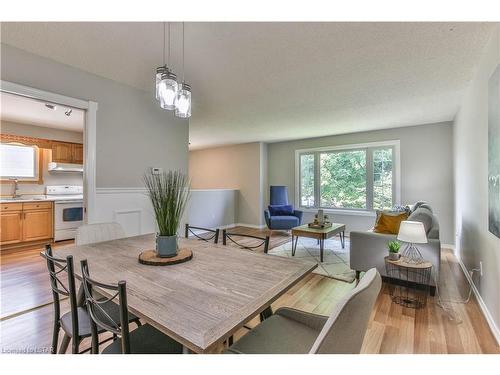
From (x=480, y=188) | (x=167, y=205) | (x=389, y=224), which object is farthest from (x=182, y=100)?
(x=480, y=188)

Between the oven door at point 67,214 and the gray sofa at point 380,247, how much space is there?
502 centimetres

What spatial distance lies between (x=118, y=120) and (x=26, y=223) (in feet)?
9.89

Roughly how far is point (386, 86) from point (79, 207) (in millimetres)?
5641

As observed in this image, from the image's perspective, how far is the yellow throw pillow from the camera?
2861mm

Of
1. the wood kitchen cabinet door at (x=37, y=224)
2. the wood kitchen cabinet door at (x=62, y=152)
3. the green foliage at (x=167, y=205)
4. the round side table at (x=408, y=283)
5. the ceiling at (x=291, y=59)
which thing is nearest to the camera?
the green foliage at (x=167, y=205)

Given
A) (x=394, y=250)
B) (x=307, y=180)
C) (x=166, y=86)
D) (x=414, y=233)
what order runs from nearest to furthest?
(x=166, y=86) → (x=414, y=233) → (x=394, y=250) → (x=307, y=180)

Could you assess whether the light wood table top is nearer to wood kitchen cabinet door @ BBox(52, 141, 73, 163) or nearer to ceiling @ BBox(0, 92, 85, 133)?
ceiling @ BBox(0, 92, 85, 133)

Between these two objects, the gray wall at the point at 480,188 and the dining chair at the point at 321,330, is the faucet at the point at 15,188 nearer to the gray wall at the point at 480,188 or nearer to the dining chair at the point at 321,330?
the dining chair at the point at 321,330

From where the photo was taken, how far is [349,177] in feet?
17.9

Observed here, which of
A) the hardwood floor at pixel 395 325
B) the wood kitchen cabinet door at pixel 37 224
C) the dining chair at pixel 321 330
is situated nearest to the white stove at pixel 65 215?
the wood kitchen cabinet door at pixel 37 224

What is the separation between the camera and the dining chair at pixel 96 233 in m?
1.88

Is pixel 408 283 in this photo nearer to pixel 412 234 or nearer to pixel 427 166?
pixel 412 234

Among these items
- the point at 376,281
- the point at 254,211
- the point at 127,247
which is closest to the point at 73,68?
the point at 127,247
